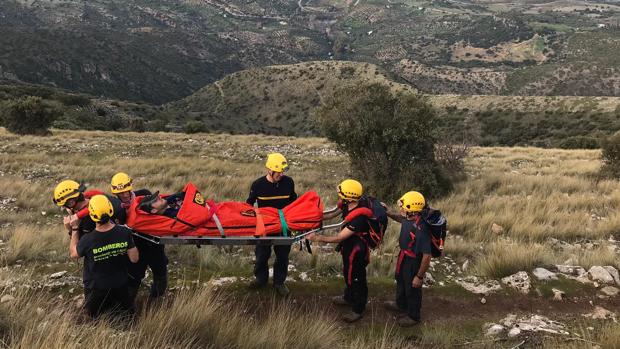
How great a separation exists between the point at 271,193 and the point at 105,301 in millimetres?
2525

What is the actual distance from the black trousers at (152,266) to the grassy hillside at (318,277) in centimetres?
24

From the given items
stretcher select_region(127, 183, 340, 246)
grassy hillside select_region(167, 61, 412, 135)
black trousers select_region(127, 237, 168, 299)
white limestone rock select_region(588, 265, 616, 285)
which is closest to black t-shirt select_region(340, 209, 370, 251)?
stretcher select_region(127, 183, 340, 246)

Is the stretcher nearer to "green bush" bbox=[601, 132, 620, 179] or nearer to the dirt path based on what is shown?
the dirt path

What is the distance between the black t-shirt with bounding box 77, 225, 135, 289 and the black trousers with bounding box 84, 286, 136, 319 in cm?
7

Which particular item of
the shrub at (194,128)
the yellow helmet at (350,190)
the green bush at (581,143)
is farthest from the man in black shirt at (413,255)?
the green bush at (581,143)

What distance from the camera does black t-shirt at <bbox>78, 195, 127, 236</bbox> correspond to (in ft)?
15.5

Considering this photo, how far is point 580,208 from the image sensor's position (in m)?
11.1

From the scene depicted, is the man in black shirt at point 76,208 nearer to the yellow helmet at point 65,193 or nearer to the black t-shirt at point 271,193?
the yellow helmet at point 65,193

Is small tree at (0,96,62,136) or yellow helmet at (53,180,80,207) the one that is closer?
yellow helmet at (53,180,80,207)

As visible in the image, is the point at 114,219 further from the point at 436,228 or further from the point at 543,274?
the point at 543,274

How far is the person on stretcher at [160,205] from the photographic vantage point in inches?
199

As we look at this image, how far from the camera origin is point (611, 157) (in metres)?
16.0

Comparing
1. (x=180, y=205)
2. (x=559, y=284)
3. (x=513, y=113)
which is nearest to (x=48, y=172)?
(x=180, y=205)

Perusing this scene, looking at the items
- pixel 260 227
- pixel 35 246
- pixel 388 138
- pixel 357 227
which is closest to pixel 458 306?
pixel 357 227
